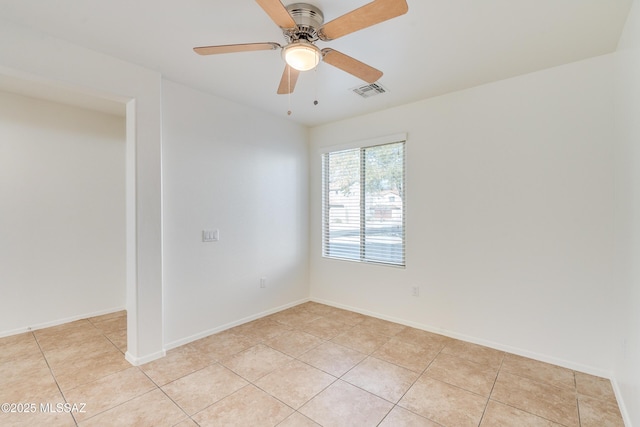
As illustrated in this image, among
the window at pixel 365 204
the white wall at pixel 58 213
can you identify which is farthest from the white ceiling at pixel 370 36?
the white wall at pixel 58 213

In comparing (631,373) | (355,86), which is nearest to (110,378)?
(355,86)

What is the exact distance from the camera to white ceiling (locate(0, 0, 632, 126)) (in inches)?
70.7

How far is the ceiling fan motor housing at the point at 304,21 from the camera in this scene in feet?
5.69

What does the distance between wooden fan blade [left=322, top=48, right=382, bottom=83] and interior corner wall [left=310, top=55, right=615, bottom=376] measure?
4.81 feet

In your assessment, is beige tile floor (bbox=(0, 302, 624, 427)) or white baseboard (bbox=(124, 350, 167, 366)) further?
white baseboard (bbox=(124, 350, 167, 366))

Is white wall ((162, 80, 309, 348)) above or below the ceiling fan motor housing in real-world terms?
below

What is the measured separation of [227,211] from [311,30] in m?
2.13

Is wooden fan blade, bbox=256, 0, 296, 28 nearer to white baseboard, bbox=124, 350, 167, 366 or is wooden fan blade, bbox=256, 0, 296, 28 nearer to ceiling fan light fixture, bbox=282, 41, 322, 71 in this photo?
ceiling fan light fixture, bbox=282, 41, 322, 71

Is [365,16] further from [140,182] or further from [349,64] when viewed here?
[140,182]

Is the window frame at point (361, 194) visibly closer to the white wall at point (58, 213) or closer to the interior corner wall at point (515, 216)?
the interior corner wall at point (515, 216)

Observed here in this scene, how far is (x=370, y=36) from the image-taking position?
209cm

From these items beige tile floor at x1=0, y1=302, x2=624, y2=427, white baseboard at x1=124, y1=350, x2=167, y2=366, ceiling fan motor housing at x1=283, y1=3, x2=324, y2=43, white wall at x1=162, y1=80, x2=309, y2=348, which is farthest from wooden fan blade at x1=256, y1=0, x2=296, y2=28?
white baseboard at x1=124, y1=350, x2=167, y2=366

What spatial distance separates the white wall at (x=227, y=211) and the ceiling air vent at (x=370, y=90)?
50.3 inches

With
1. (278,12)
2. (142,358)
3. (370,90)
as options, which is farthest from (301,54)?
(142,358)
